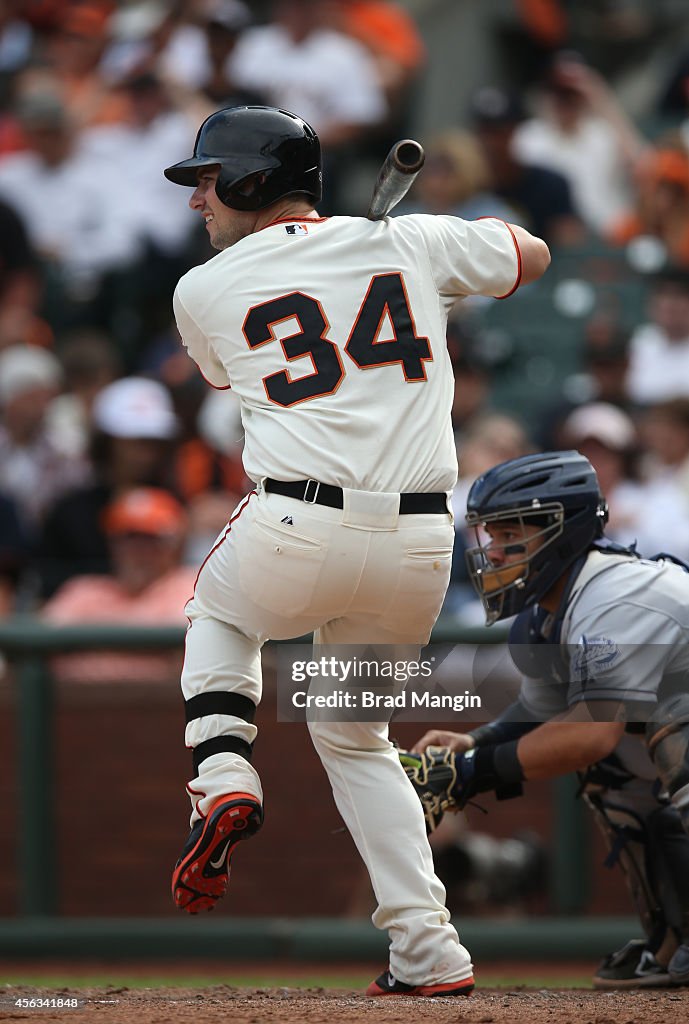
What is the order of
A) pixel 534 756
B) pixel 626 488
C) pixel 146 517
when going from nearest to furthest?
pixel 534 756, pixel 146 517, pixel 626 488

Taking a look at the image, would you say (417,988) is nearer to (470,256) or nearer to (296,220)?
(470,256)

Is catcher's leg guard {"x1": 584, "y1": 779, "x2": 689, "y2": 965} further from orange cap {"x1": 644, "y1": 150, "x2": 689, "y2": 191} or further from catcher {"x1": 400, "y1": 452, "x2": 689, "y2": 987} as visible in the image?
orange cap {"x1": 644, "y1": 150, "x2": 689, "y2": 191}

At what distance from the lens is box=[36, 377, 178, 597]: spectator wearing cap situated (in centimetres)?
790

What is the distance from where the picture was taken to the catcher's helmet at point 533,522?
174 inches

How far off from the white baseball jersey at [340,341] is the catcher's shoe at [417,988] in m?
1.24

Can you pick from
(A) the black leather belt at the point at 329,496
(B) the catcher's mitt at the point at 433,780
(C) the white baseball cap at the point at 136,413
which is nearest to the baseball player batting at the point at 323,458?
(A) the black leather belt at the point at 329,496

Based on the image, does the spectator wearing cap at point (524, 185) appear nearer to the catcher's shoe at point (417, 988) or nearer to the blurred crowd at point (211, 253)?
the blurred crowd at point (211, 253)

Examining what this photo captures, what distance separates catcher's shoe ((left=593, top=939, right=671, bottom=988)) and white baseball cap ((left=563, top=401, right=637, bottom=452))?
3.12m

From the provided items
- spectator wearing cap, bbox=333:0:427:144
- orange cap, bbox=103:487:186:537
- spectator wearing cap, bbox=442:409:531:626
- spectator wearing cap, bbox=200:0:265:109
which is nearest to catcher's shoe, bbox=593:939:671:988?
spectator wearing cap, bbox=442:409:531:626

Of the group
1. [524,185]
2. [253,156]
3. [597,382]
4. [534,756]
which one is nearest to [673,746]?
[534,756]

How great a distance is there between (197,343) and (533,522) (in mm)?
1004

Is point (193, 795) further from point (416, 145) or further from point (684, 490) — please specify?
point (684, 490)

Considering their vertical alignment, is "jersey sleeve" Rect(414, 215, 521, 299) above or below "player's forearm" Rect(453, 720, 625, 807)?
above

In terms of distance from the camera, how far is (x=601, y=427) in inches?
297
